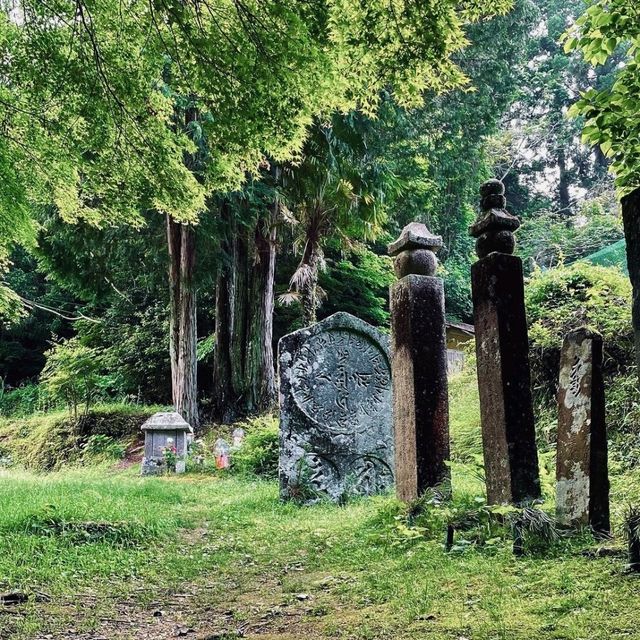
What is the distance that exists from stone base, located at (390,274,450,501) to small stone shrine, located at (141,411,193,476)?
21.9 ft

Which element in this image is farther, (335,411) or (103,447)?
(103,447)

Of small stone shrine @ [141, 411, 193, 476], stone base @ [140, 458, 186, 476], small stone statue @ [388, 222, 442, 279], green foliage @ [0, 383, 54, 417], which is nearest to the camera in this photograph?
small stone statue @ [388, 222, 442, 279]

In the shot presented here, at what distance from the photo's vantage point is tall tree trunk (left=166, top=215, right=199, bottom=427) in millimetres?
13258

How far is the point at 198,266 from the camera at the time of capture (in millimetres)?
13516

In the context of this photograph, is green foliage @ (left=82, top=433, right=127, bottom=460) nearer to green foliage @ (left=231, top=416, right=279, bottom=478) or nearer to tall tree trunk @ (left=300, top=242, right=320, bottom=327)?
green foliage @ (left=231, top=416, right=279, bottom=478)

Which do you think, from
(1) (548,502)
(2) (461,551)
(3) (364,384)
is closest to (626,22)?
(1) (548,502)

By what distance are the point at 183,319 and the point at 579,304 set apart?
8246 mm

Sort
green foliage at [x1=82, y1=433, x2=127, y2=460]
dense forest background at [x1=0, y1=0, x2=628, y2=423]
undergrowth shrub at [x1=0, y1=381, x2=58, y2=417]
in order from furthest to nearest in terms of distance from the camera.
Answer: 1. undergrowth shrub at [x1=0, y1=381, x2=58, y2=417]
2. green foliage at [x1=82, y1=433, x2=127, y2=460]
3. dense forest background at [x1=0, y1=0, x2=628, y2=423]

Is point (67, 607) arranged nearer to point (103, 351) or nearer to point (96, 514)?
point (96, 514)

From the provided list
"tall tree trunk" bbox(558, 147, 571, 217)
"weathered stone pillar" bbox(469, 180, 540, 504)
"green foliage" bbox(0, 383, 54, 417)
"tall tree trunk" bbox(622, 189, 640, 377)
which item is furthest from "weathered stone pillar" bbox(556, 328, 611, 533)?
"tall tree trunk" bbox(558, 147, 571, 217)

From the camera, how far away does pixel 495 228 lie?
13.8 ft

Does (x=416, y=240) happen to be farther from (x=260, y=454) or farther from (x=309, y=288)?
(x=309, y=288)

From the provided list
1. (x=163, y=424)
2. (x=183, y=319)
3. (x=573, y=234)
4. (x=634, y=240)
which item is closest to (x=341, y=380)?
(x=163, y=424)

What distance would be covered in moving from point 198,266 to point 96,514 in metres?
8.80
